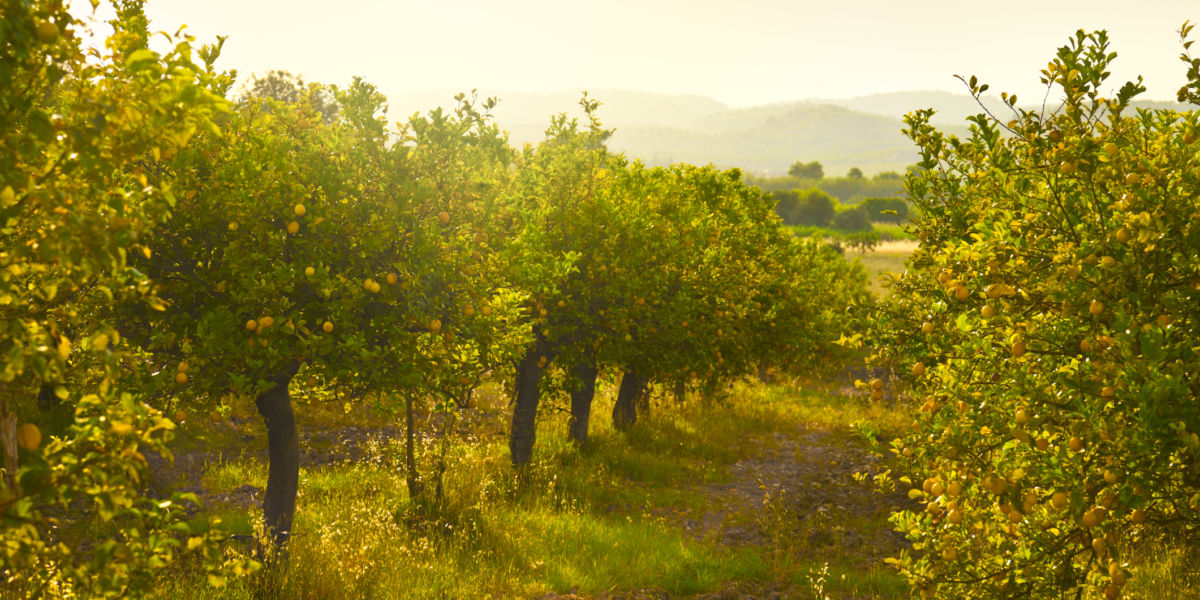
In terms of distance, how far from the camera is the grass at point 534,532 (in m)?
8.57

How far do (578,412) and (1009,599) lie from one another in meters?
11.6

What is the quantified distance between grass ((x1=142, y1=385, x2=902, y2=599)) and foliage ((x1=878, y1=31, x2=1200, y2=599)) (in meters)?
4.80

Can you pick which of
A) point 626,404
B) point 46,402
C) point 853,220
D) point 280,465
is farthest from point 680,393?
point 853,220

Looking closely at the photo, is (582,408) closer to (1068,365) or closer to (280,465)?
(280,465)

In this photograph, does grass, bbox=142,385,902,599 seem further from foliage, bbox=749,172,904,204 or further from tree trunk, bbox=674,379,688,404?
foliage, bbox=749,172,904,204

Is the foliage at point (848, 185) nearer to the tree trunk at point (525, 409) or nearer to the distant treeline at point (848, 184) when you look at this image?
the distant treeline at point (848, 184)

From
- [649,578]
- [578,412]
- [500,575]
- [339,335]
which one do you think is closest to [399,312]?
[339,335]

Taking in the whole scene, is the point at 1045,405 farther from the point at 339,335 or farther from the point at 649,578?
the point at 649,578

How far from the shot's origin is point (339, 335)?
682 centimetres

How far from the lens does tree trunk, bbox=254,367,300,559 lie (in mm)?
8148

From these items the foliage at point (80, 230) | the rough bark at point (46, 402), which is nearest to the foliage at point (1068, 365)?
the foliage at point (80, 230)

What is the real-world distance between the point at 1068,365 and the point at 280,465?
8.11 m

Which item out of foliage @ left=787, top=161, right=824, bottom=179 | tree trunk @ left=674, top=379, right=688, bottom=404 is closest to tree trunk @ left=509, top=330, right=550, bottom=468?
tree trunk @ left=674, top=379, right=688, bottom=404

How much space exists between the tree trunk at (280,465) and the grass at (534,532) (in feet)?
1.60
